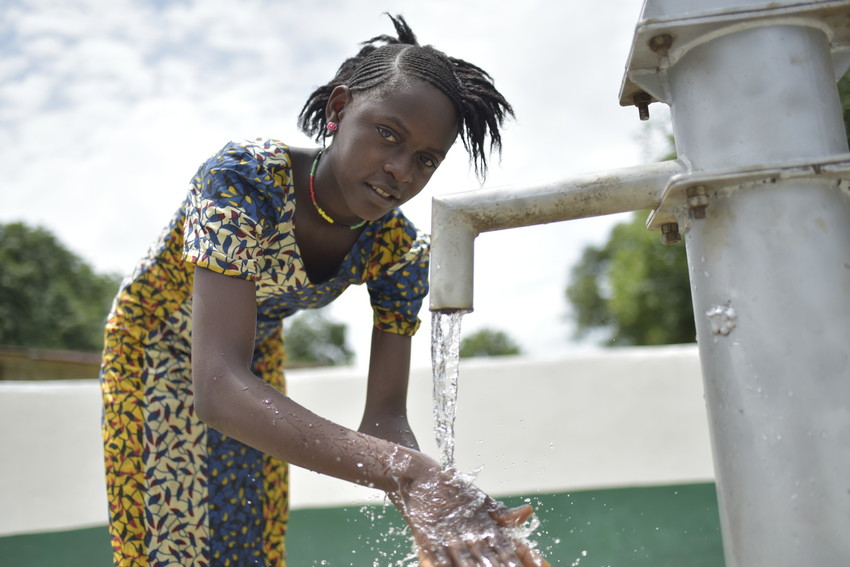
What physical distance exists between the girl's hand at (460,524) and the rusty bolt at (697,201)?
0.54 meters

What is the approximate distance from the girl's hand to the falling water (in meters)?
0.25

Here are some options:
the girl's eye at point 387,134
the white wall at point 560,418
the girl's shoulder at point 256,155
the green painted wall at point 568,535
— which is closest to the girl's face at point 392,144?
the girl's eye at point 387,134

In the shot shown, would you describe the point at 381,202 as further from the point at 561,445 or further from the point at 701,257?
the point at 561,445

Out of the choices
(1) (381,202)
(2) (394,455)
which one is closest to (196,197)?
(1) (381,202)

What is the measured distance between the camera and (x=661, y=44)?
123cm

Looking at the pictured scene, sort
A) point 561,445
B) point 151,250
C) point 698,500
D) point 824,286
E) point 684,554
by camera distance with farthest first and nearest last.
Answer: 1. point 561,445
2. point 698,500
3. point 684,554
4. point 151,250
5. point 824,286

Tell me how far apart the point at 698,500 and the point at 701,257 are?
3419 mm

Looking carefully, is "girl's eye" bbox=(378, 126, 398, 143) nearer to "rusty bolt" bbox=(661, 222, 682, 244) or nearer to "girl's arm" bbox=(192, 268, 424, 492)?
"girl's arm" bbox=(192, 268, 424, 492)

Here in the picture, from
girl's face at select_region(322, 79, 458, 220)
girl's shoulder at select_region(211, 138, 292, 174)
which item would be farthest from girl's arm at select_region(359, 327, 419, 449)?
girl's shoulder at select_region(211, 138, 292, 174)

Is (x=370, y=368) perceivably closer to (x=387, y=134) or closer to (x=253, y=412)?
(x=387, y=134)

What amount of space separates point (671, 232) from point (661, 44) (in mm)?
316

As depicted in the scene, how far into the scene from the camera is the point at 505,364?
4.72 meters

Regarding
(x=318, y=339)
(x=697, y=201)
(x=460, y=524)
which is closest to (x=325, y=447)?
(x=460, y=524)

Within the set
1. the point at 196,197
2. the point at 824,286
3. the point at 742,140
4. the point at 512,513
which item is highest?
the point at 196,197
